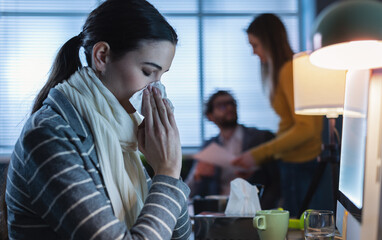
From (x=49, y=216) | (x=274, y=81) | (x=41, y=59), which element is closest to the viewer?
(x=49, y=216)

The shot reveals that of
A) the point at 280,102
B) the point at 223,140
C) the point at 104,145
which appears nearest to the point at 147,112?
the point at 104,145

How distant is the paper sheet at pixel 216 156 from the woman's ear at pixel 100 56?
155cm

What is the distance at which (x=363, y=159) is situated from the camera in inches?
26.9

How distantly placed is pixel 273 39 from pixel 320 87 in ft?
2.11

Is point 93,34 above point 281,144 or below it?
above

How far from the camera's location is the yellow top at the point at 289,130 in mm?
2322

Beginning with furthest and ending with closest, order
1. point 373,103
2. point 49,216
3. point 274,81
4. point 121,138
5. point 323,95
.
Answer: point 274,81 → point 323,95 → point 121,138 → point 49,216 → point 373,103

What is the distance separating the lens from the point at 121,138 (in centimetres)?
107

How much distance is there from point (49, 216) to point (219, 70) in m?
3.27

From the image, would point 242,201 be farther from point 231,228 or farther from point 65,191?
point 65,191

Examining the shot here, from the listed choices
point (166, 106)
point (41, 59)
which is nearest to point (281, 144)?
point (166, 106)

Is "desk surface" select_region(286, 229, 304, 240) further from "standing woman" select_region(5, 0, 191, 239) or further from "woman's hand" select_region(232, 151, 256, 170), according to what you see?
"woman's hand" select_region(232, 151, 256, 170)

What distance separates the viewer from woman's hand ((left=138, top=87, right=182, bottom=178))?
3.23 ft

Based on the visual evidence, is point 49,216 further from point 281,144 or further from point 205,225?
point 281,144
